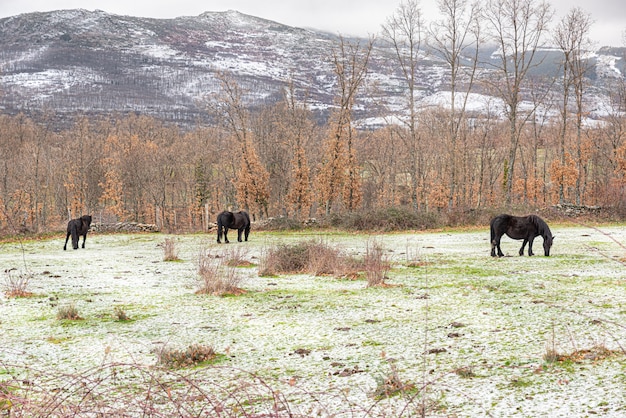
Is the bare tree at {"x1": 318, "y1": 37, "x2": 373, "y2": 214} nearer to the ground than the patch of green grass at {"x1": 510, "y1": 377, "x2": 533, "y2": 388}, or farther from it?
farther from it

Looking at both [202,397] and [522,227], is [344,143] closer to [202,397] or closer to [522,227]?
[522,227]

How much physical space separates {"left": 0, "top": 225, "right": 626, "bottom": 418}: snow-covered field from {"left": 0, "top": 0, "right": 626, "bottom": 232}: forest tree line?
23.6m

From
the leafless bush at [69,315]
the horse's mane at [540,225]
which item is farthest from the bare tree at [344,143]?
the leafless bush at [69,315]

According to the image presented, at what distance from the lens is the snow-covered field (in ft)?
14.3

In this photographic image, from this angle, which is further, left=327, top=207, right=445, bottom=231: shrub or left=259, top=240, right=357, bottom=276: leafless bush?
left=327, top=207, right=445, bottom=231: shrub

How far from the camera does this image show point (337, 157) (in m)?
37.7

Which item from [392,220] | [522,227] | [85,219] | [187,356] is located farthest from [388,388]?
[392,220]

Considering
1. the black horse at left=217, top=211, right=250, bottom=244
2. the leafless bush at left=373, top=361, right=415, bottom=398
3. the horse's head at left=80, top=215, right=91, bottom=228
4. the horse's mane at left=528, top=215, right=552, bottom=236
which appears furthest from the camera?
the black horse at left=217, top=211, right=250, bottom=244

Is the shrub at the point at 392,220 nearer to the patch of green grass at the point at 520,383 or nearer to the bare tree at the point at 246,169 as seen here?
the bare tree at the point at 246,169

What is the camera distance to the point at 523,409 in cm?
412

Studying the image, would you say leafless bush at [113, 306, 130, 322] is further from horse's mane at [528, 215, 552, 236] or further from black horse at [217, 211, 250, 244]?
black horse at [217, 211, 250, 244]

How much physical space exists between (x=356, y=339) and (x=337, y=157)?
31.7 metres

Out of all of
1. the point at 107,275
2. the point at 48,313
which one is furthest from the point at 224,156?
the point at 48,313

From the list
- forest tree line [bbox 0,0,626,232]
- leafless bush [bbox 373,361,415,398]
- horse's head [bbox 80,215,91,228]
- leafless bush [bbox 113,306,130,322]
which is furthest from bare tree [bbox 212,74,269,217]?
leafless bush [bbox 373,361,415,398]
